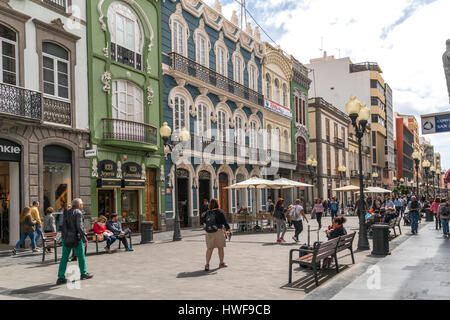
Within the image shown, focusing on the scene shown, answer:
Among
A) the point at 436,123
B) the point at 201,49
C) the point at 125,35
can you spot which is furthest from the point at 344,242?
the point at 201,49

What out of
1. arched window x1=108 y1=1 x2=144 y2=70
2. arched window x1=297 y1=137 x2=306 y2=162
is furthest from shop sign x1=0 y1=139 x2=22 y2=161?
arched window x1=297 y1=137 x2=306 y2=162

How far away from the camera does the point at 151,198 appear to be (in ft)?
71.4

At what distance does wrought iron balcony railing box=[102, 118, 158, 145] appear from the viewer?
61.1 feet

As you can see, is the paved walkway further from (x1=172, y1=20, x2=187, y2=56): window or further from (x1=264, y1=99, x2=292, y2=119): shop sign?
(x1=264, y1=99, x2=292, y2=119): shop sign

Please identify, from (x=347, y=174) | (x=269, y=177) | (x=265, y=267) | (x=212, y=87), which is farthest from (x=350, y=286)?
(x=347, y=174)

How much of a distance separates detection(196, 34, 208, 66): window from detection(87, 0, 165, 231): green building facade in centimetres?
378

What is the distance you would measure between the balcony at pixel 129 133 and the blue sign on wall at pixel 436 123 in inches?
500

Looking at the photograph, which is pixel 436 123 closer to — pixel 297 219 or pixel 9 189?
pixel 297 219

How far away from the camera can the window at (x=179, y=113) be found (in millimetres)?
23530

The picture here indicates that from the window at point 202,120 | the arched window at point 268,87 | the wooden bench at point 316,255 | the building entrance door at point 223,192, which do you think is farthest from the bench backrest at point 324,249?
the arched window at point 268,87

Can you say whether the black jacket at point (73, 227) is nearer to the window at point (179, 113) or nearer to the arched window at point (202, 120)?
the window at point (179, 113)
